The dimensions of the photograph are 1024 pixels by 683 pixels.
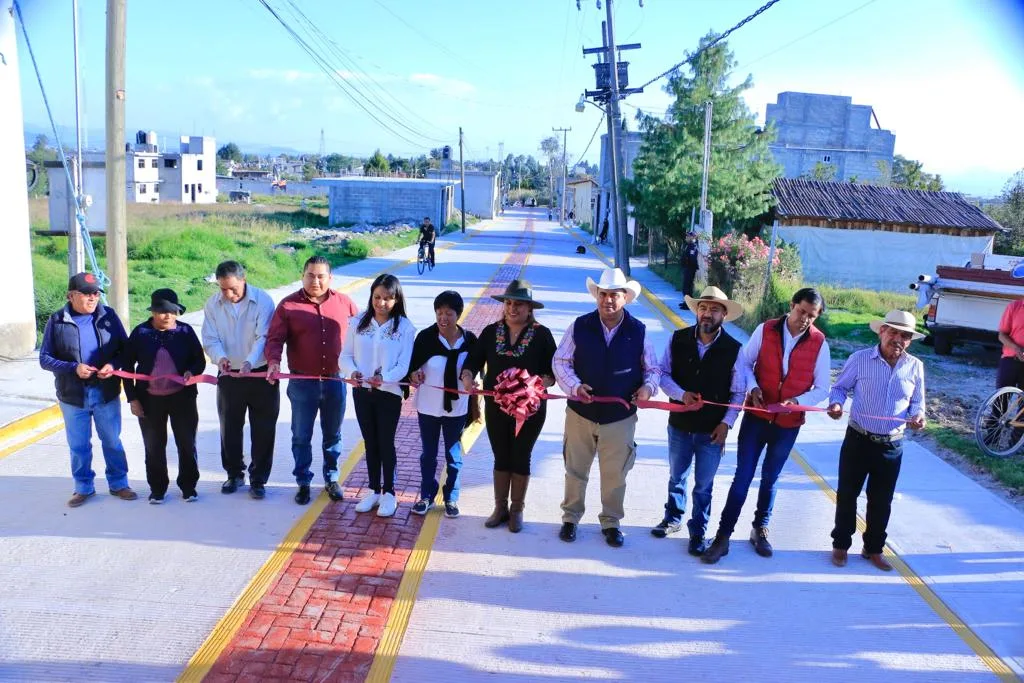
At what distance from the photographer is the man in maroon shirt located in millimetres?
5824

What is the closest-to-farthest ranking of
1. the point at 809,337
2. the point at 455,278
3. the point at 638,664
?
the point at 638,664 → the point at 809,337 → the point at 455,278

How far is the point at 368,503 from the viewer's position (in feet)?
19.7

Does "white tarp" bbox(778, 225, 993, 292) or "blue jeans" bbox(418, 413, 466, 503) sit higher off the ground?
"white tarp" bbox(778, 225, 993, 292)

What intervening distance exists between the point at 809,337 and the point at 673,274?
19066 millimetres

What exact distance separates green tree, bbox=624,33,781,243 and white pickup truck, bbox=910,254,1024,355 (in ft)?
36.7

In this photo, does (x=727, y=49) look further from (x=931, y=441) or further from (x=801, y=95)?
(x=801, y=95)

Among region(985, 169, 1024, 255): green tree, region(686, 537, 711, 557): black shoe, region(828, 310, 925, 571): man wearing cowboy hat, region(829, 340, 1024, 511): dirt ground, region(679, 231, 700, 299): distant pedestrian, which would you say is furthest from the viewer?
region(985, 169, 1024, 255): green tree

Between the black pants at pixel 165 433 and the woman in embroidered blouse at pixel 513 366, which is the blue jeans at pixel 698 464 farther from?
the black pants at pixel 165 433

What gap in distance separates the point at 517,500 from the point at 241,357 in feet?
7.70

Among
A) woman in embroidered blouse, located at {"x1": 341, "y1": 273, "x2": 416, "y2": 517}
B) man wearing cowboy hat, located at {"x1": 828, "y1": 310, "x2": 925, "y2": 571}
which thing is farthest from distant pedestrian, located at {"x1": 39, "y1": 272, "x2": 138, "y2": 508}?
man wearing cowboy hat, located at {"x1": 828, "y1": 310, "x2": 925, "y2": 571}

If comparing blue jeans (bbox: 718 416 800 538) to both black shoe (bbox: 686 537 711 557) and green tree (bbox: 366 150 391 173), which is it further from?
green tree (bbox: 366 150 391 173)

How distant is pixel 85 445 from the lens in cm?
582

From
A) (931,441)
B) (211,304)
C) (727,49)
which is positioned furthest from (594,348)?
(727,49)

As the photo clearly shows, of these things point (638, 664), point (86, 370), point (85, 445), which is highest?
point (86, 370)
